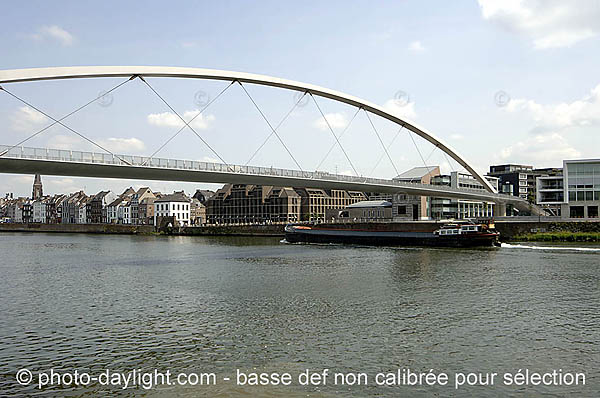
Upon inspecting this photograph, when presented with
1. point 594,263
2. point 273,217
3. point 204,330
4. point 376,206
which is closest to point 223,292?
point 204,330

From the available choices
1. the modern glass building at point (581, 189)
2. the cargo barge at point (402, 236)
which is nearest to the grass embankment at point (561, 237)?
the cargo barge at point (402, 236)

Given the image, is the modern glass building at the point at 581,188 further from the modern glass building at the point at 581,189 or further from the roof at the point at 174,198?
the roof at the point at 174,198

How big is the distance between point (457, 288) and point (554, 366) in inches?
440

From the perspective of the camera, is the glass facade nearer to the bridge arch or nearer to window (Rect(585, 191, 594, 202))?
window (Rect(585, 191, 594, 202))

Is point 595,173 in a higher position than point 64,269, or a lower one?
higher

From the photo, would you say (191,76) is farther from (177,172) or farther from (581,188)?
(581,188)

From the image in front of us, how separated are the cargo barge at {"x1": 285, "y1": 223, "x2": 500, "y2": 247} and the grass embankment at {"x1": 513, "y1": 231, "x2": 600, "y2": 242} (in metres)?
4.74

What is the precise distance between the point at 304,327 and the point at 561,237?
4518 centimetres

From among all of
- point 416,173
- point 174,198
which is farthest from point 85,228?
point 416,173

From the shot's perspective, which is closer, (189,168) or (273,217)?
(189,168)

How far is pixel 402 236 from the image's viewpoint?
5453cm

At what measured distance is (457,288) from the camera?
22844 mm

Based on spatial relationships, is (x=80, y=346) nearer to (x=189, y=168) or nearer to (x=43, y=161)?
(x=43, y=161)

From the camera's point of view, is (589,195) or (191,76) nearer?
(191,76)
